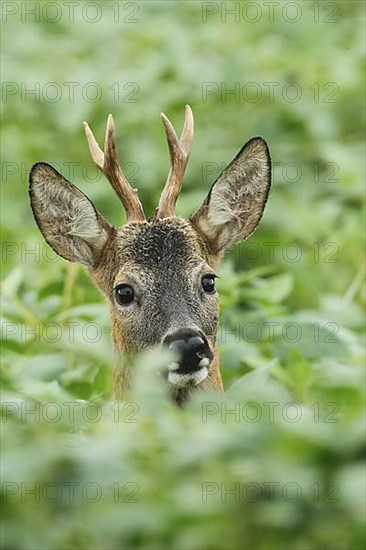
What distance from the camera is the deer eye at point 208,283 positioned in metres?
7.56

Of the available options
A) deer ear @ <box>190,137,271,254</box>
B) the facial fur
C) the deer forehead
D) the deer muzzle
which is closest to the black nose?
the deer muzzle

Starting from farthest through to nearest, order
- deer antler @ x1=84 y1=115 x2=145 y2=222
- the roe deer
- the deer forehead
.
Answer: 1. deer antler @ x1=84 y1=115 x2=145 y2=222
2. the deer forehead
3. the roe deer

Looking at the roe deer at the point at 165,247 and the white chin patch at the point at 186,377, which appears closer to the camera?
the white chin patch at the point at 186,377

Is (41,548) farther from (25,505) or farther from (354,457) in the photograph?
(354,457)

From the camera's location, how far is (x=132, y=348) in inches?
297

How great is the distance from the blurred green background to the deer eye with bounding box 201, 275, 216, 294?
0.37 meters

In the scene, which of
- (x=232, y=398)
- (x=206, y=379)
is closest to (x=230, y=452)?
(x=232, y=398)

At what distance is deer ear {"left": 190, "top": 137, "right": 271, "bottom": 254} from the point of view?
8.00m

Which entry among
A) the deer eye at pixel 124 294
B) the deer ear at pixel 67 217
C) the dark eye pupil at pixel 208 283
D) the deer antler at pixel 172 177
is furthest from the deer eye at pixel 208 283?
the deer ear at pixel 67 217

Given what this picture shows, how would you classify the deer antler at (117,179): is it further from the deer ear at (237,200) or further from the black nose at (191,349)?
the black nose at (191,349)

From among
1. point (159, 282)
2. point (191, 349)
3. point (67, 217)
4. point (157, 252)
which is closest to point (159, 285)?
point (159, 282)

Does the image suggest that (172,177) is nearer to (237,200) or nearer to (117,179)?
(117,179)

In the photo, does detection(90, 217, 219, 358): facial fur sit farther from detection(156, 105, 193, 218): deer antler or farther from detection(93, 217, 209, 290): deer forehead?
detection(156, 105, 193, 218): deer antler

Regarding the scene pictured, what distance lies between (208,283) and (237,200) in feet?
2.49
